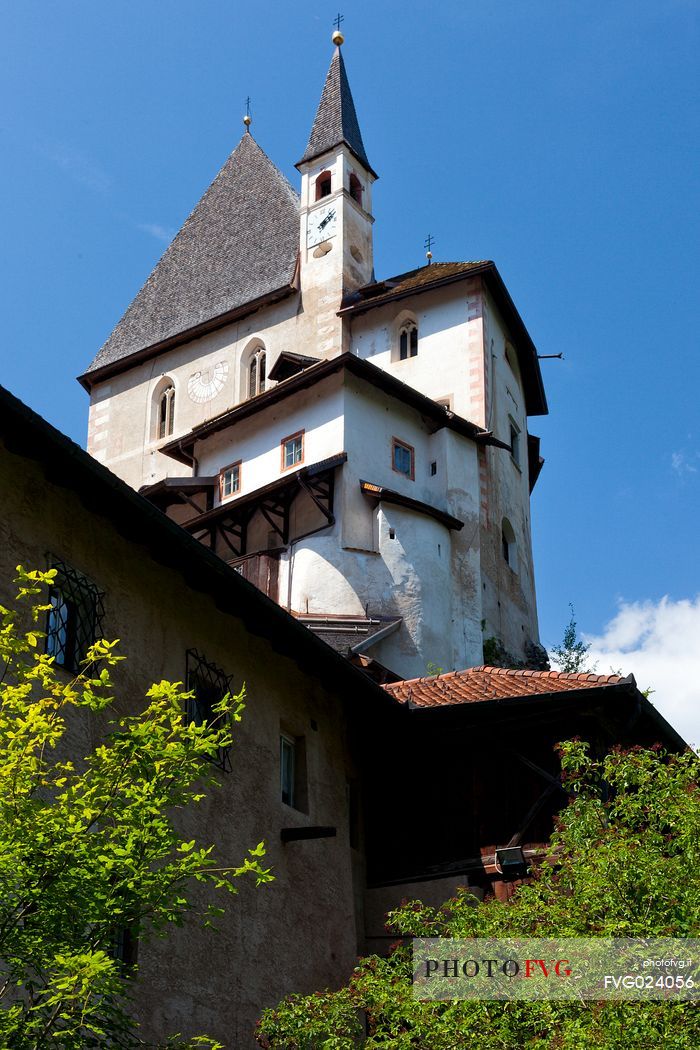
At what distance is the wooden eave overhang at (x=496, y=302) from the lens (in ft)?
125

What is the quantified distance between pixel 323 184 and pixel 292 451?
475 inches

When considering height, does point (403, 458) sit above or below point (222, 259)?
below

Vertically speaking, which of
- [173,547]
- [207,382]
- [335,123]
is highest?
[335,123]

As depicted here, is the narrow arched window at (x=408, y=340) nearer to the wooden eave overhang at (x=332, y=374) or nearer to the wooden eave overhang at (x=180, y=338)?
the wooden eave overhang at (x=332, y=374)

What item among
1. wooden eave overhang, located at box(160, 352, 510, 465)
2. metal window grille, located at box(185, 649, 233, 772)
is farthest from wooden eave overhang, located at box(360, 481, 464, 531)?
metal window grille, located at box(185, 649, 233, 772)

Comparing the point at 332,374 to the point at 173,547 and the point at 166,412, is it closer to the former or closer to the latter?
the point at 166,412

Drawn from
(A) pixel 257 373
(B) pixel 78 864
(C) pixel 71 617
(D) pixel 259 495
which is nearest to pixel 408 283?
(A) pixel 257 373

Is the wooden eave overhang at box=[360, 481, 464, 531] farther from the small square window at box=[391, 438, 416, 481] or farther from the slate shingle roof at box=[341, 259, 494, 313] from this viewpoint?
the slate shingle roof at box=[341, 259, 494, 313]

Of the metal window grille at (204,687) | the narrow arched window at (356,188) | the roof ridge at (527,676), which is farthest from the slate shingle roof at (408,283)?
the metal window grille at (204,687)

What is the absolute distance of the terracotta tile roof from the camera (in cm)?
1705

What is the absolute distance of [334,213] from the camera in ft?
138

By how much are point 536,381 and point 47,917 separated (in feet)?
113

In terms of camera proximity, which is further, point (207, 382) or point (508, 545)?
point (207, 382)

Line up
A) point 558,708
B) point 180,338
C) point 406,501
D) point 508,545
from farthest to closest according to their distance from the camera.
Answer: point 180,338 < point 508,545 < point 406,501 < point 558,708
